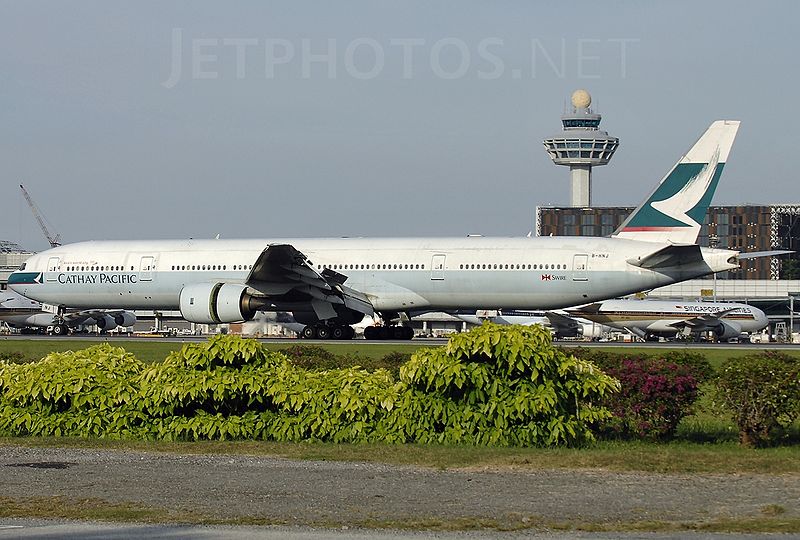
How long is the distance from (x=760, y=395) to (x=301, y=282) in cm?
3012

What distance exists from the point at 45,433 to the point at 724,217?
165194 mm

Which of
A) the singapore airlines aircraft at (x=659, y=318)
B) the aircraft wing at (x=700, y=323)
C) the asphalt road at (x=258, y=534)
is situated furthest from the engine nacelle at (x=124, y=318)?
the asphalt road at (x=258, y=534)

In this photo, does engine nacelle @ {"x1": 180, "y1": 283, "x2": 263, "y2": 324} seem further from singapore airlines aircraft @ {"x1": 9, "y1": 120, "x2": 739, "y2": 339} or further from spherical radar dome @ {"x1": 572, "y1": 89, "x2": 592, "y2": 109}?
spherical radar dome @ {"x1": 572, "y1": 89, "x2": 592, "y2": 109}

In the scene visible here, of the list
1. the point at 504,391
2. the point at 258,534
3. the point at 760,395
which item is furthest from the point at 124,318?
the point at 258,534

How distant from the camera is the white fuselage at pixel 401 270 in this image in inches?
1687

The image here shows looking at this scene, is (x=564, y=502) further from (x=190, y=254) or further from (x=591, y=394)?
(x=190, y=254)

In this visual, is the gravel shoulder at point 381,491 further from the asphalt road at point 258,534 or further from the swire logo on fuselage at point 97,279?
the swire logo on fuselage at point 97,279

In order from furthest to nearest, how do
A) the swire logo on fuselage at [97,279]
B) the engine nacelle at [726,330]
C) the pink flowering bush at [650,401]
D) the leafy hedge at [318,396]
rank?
the engine nacelle at [726,330]
the swire logo on fuselage at [97,279]
the pink flowering bush at [650,401]
the leafy hedge at [318,396]

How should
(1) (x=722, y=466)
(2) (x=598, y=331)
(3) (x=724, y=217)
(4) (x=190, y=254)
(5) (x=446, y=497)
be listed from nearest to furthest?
(5) (x=446, y=497), (1) (x=722, y=466), (4) (x=190, y=254), (2) (x=598, y=331), (3) (x=724, y=217)

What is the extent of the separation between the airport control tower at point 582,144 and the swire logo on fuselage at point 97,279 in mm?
152217

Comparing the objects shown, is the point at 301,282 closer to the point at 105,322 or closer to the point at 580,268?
the point at 580,268

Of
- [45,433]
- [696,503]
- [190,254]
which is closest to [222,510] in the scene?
[696,503]

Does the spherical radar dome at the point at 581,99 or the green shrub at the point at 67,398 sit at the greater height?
the spherical radar dome at the point at 581,99

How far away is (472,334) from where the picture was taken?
1581 cm
